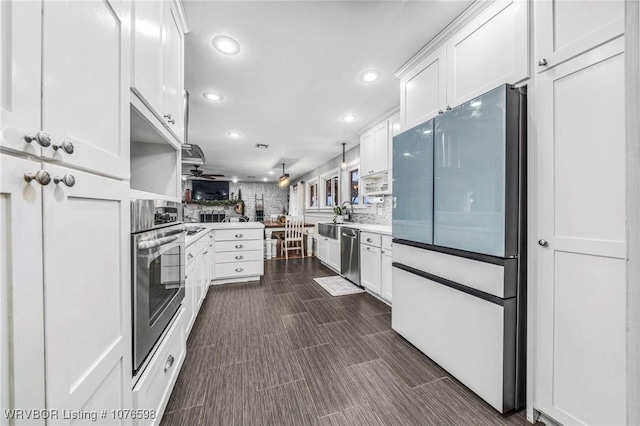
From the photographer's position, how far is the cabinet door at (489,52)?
1.34 m

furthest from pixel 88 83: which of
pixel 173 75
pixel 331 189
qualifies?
pixel 331 189

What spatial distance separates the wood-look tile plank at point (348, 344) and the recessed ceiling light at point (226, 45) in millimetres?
2577

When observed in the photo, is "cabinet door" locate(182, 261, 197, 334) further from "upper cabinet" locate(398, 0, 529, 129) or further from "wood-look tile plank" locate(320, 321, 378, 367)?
"upper cabinet" locate(398, 0, 529, 129)

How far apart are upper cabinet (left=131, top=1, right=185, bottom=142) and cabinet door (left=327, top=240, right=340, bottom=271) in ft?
10.5

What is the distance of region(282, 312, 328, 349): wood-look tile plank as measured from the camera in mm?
2096

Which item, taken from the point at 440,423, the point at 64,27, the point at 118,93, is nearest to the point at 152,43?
the point at 118,93

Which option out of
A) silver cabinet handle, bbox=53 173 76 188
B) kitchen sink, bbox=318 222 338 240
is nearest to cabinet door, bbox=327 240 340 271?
kitchen sink, bbox=318 222 338 240

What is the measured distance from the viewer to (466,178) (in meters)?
1.53

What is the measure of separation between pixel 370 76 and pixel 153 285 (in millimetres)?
2453

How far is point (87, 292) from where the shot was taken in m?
0.69

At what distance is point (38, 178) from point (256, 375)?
1.68m

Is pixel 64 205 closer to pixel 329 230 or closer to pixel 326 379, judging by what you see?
pixel 326 379

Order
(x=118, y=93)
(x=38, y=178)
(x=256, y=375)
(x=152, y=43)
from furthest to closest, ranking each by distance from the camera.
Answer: (x=256, y=375) < (x=152, y=43) < (x=118, y=93) < (x=38, y=178)

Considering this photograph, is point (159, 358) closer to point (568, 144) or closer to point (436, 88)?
point (568, 144)
